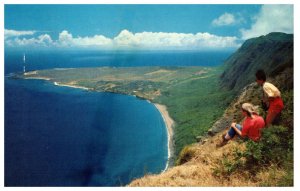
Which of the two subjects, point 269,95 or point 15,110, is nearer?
point 269,95

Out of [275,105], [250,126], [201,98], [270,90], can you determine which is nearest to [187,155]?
[250,126]

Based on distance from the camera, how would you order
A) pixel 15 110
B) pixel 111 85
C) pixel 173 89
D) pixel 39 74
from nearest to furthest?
1. pixel 15 110
2. pixel 39 74
3. pixel 111 85
4. pixel 173 89

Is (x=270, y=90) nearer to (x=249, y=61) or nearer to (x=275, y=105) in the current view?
(x=275, y=105)

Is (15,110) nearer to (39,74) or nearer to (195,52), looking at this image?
(39,74)

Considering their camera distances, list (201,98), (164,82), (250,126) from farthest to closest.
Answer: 1. (164,82)
2. (201,98)
3. (250,126)

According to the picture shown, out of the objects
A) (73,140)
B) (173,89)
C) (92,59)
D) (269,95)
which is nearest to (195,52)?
(92,59)
